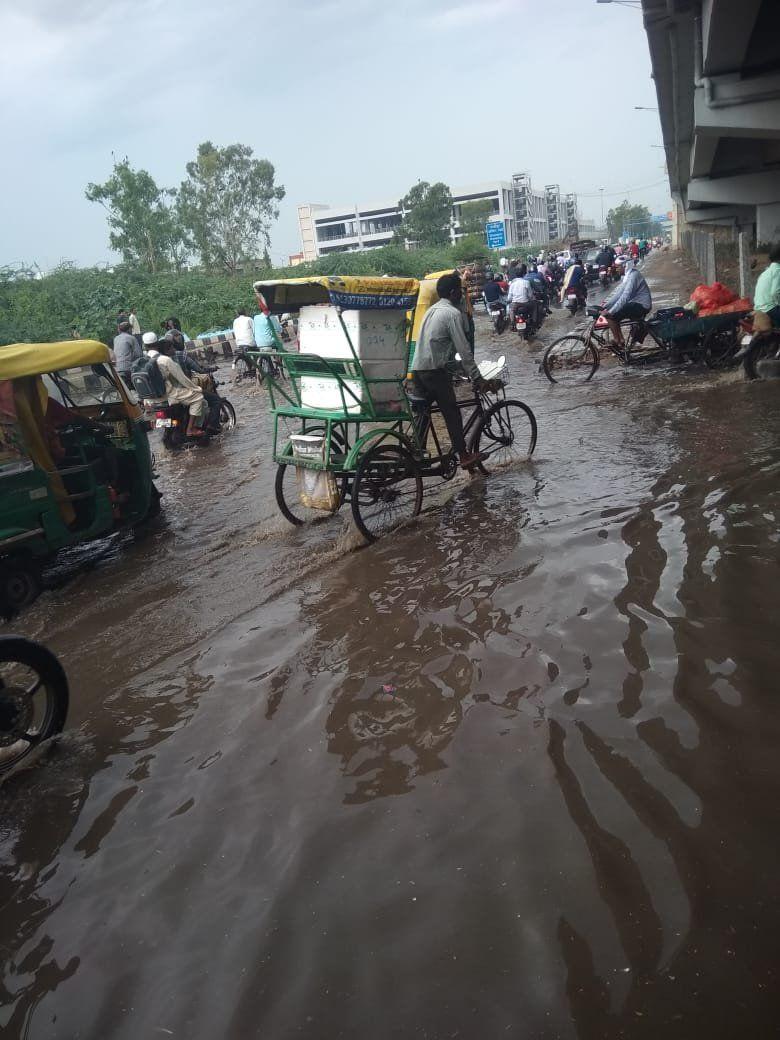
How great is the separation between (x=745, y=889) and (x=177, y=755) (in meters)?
2.46

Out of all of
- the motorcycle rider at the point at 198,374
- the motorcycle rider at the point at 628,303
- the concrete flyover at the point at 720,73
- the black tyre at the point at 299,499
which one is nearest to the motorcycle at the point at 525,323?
the concrete flyover at the point at 720,73

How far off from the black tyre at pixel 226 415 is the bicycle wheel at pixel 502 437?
6.54 meters

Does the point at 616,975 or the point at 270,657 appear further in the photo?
the point at 270,657

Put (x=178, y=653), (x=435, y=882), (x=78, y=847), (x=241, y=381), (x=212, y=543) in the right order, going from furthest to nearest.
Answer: (x=241, y=381) < (x=212, y=543) < (x=178, y=653) < (x=78, y=847) < (x=435, y=882)

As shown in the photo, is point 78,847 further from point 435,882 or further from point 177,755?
point 435,882

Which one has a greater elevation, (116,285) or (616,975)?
(116,285)

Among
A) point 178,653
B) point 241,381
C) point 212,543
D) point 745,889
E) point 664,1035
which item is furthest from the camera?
point 241,381

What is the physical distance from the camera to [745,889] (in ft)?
7.42

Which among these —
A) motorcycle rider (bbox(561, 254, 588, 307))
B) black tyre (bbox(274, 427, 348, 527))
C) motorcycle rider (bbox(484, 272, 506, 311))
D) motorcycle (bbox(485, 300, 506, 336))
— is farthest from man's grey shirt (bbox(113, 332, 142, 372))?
motorcycle rider (bbox(561, 254, 588, 307))

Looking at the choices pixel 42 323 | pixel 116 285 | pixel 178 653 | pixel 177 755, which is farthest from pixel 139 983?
pixel 116 285

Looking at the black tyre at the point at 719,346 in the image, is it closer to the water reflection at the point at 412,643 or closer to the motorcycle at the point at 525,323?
the motorcycle at the point at 525,323

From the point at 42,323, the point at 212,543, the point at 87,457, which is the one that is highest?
the point at 42,323

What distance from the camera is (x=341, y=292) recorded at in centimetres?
558

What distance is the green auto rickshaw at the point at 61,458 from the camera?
6230 millimetres
